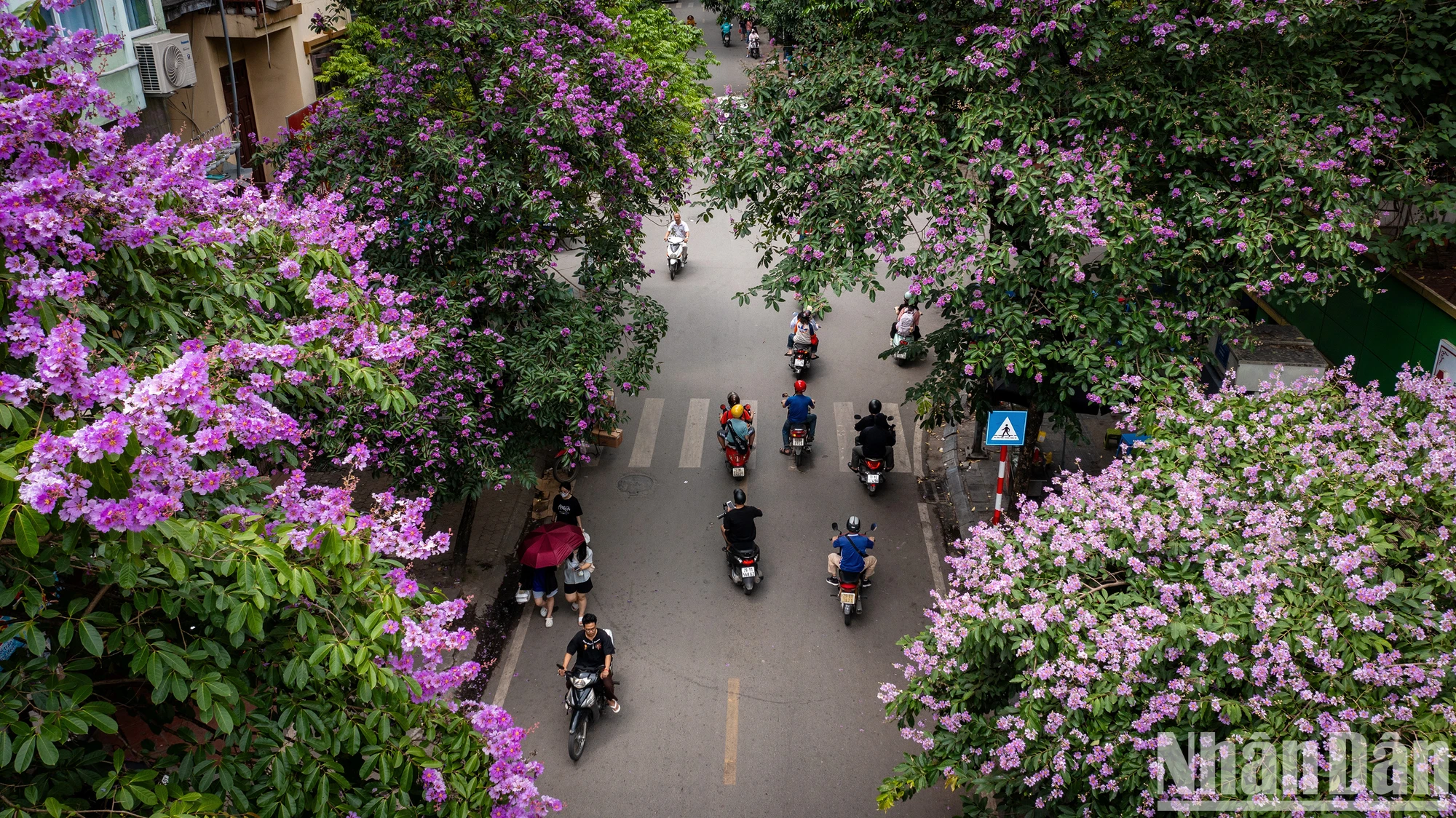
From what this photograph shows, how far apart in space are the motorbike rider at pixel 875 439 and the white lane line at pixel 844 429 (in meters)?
0.76

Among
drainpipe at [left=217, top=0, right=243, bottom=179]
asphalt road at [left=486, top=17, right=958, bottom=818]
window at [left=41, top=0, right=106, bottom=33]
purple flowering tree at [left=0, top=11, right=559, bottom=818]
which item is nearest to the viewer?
purple flowering tree at [left=0, top=11, right=559, bottom=818]

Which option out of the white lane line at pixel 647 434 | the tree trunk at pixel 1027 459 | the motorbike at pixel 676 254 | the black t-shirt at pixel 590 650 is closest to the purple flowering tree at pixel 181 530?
the black t-shirt at pixel 590 650

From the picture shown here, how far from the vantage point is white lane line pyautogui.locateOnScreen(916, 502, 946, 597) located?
39.5 ft

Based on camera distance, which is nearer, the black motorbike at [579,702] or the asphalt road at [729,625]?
the asphalt road at [729,625]

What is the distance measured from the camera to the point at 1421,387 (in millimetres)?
6855

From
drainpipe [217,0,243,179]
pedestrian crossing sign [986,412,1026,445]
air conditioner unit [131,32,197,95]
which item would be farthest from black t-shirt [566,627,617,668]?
air conditioner unit [131,32,197,95]

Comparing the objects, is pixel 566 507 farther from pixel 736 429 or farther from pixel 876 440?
pixel 876 440

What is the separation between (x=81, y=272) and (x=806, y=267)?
6652 millimetres

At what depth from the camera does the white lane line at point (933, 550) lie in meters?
12.0

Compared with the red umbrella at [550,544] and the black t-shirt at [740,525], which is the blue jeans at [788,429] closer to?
the black t-shirt at [740,525]

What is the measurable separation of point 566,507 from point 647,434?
3.87 meters

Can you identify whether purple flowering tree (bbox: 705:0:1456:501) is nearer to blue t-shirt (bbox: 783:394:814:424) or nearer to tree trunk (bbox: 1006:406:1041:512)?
tree trunk (bbox: 1006:406:1041:512)

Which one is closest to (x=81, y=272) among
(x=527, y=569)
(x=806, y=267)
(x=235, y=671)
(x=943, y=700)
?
(x=235, y=671)

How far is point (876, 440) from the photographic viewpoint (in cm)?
1340
